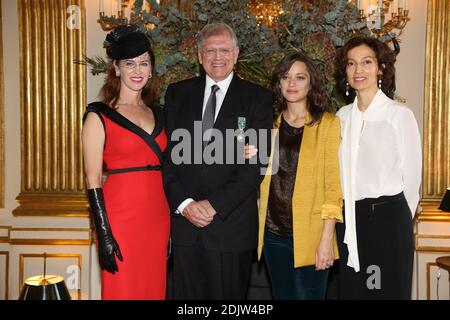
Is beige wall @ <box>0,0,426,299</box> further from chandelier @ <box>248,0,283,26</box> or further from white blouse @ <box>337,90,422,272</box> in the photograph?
white blouse @ <box>337,90,422,272</box>

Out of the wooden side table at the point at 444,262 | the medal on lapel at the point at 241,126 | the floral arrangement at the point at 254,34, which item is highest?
the floral arrangement at the point at 254,34

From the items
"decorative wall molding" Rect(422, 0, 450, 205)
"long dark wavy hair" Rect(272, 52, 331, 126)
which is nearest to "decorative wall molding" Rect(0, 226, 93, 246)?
"long dark wavy hair" Rect(272, 52, 331, 126)

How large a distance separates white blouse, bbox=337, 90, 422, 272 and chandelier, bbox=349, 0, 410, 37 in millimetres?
1050

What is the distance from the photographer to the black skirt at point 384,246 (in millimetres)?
2822

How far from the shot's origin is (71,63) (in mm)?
4613

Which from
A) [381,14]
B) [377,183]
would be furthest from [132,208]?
[381,14]

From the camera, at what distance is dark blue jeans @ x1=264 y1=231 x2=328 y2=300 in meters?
2.96

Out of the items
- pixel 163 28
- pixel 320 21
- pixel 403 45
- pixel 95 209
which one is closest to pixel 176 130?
pixel 95 209

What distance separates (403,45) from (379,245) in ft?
7.18

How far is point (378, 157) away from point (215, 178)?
0.80 meters

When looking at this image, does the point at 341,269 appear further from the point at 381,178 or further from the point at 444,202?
Answer: the point at 444,202

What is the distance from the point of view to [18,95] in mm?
4711

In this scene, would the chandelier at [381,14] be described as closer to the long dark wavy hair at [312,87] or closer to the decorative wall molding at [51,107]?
the long dark wavy hair at [312,87]

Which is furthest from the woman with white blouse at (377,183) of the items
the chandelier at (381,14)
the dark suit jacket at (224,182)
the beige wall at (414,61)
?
the beige wall at (414,61)
